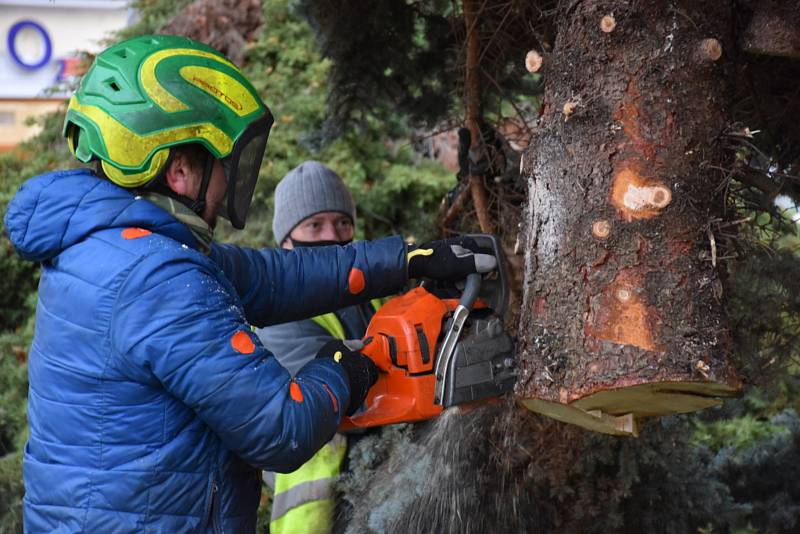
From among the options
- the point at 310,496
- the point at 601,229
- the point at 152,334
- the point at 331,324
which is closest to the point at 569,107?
the point at 601,229

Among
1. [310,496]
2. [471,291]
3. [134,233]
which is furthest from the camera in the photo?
[310,496]

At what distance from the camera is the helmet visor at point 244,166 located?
7.84 ft

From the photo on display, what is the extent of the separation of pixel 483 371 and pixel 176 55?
1.25 metres

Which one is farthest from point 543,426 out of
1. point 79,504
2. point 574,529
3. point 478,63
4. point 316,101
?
point 316,101

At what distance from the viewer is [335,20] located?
4.19 metres

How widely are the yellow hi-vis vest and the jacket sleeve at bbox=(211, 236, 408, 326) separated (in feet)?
2.63

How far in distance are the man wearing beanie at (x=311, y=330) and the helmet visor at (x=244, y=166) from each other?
3.38ft

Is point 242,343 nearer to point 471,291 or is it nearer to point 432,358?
point 432,358

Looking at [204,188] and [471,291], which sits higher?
[204,188]

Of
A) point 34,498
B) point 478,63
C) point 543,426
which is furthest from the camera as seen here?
point 478,63

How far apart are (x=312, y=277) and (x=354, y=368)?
43 cm

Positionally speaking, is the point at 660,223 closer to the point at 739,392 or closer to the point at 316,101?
the point at 739,392

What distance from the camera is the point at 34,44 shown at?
40.6ft

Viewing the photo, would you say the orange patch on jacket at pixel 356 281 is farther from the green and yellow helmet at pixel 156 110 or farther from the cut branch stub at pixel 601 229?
the cut branch stub at pixel 601 229
